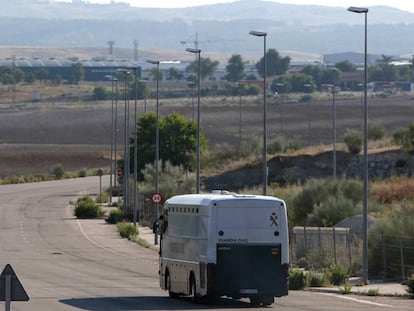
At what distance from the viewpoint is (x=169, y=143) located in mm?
96000

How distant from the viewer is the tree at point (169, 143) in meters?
95.6

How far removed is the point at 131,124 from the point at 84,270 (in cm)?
8179

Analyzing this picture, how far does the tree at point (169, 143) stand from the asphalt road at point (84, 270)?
30.5ft

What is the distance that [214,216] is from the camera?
97.6ft

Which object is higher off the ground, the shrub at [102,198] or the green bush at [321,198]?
the green bush at [321,198]

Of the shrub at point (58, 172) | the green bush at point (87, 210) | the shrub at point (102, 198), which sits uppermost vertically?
the green bush at point (87, 210)

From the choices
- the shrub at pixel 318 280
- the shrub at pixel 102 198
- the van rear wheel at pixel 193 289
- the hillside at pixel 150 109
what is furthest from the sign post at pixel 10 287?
the hillside at pixel 150 109

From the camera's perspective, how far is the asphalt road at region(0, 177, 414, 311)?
1212 inches

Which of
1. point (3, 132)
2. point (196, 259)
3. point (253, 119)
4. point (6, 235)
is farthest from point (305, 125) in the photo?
point (196, 259)

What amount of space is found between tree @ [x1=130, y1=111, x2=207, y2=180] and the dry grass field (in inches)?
875

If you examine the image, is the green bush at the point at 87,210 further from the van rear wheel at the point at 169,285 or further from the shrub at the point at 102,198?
the van rear wheel at the point at 169,285

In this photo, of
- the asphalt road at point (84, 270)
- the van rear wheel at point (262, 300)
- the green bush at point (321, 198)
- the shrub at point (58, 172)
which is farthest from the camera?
the shrub at point (58, 172)

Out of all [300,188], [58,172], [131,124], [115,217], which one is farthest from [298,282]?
[131,124]

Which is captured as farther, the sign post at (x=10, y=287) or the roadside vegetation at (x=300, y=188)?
the roadside vegetation at (x=300, y=188)
